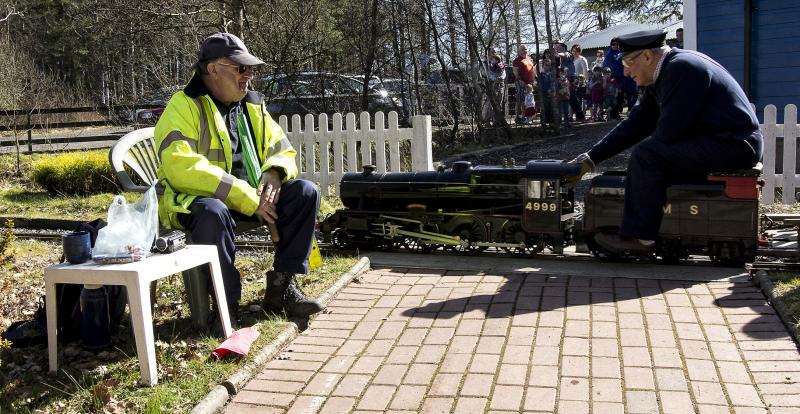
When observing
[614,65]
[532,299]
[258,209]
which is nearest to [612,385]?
[532,299]

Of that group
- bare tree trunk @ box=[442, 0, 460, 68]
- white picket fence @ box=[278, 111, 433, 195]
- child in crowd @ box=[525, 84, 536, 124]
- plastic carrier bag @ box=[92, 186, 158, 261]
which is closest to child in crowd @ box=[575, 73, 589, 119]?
child in crowd @ box=[525, 84, 536, 124]

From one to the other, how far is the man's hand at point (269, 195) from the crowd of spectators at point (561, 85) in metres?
12.2

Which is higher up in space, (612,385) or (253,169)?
(253,169)

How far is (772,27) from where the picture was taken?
39.5ft

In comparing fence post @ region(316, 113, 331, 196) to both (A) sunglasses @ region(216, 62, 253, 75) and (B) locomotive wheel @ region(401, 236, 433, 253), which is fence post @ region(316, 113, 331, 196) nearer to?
(B) locomotive wheel @ region(401, 236, 433, 253)

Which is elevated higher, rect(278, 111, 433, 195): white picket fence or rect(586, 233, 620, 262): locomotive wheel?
rect(278, 111, 433, 195): white picket fence

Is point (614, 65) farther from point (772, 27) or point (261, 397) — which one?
point (261, 397)

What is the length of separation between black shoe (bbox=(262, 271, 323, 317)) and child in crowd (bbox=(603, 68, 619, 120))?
14855 millimetres

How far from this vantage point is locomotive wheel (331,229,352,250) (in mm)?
6910

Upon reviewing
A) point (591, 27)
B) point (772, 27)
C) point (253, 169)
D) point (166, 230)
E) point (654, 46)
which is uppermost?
point (591, 27)

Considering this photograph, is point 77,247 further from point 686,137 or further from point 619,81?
point 619,81

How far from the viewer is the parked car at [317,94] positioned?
1495 cm

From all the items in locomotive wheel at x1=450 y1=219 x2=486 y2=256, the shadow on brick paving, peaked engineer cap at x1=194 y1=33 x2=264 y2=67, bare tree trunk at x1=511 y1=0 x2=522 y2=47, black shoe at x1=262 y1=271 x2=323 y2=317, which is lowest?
the shadow on brick paving

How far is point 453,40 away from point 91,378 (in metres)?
13.3
